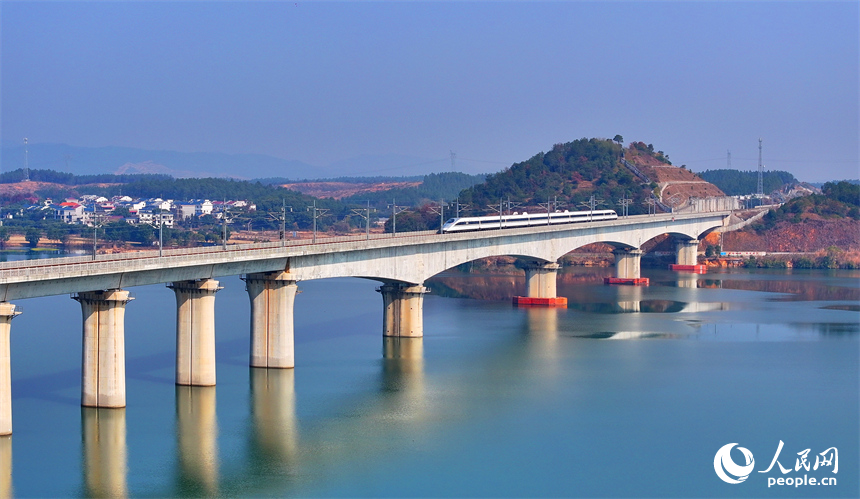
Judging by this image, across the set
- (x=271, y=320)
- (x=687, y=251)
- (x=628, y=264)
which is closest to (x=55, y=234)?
(x=628, y=264)

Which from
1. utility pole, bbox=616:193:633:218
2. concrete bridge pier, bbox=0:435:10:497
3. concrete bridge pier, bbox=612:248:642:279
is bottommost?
concrete bridge pier, bbox=0:435:10:497

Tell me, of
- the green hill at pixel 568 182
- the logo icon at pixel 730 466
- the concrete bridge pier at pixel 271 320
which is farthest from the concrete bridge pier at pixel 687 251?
the logo icon at pixel 730 466

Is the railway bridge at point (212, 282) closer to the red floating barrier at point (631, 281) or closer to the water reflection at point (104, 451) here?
the water reflection at point (104, 451)

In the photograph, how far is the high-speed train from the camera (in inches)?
3211

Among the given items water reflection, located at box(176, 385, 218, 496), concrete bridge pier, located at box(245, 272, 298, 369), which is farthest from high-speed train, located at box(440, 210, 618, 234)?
water reflection, located at box(176, 385, 218, 496)

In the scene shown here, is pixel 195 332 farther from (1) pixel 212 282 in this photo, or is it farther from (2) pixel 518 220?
(2) pixel 518 220

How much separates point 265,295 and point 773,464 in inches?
1014

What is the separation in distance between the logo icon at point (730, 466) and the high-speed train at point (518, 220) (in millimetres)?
39939

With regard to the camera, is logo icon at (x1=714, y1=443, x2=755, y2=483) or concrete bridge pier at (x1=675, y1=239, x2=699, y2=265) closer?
logo icon at (x1=714, y1=443, x2=755, y2=483)

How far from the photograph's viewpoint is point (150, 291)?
9881 centimetres

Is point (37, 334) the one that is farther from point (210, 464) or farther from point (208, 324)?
point (210, 464)

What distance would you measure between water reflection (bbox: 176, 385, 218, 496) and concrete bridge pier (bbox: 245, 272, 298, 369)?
5657mm

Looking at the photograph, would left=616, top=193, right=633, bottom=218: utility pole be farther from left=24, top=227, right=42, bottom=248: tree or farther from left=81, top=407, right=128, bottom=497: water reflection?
left=81, top=407, right=128, bottom=497: water reflection

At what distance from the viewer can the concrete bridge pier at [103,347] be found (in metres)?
43.1
